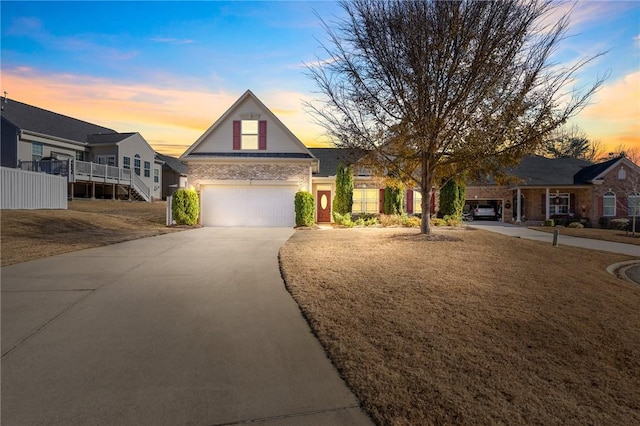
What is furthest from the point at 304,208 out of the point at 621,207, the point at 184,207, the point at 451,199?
the point at 621,207

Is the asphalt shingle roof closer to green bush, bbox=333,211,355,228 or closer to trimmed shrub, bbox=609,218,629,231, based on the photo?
trimmed shrub, bbox=609,218,629,231

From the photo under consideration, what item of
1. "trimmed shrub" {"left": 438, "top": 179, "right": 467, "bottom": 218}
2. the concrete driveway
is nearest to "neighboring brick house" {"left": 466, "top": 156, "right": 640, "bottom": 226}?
"trimmed shrub" {"left": 438, "top": 179, "right": 467, "bottom": 218}

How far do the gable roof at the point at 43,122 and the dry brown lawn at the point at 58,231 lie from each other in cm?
809

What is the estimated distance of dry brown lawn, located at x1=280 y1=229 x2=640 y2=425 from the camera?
292 centimetres

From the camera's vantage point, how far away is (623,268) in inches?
396

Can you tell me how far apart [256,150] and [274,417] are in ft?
56.7

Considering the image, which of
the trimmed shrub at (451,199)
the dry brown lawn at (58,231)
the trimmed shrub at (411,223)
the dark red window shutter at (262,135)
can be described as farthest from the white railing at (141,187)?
the trimmed shrub at (451,199)

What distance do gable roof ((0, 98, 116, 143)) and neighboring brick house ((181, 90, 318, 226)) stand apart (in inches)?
523

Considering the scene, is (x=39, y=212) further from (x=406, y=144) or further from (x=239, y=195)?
(x=406, y=144)

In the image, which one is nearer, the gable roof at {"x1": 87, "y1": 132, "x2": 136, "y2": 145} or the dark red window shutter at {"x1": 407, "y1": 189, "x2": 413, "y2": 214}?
the dark red window shutter at {"x1": 407, "y1": 189, "x2": 413, "y2": 214}

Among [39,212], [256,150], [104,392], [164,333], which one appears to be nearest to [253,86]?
[256,150]

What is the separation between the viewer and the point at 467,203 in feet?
98.7

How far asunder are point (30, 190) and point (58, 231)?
5.73m

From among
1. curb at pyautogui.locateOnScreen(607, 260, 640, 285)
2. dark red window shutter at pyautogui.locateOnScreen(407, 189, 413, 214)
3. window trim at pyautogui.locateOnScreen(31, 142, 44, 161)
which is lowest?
curb at pyautogui.locateOnScreen(607, 260, 640, 285)
